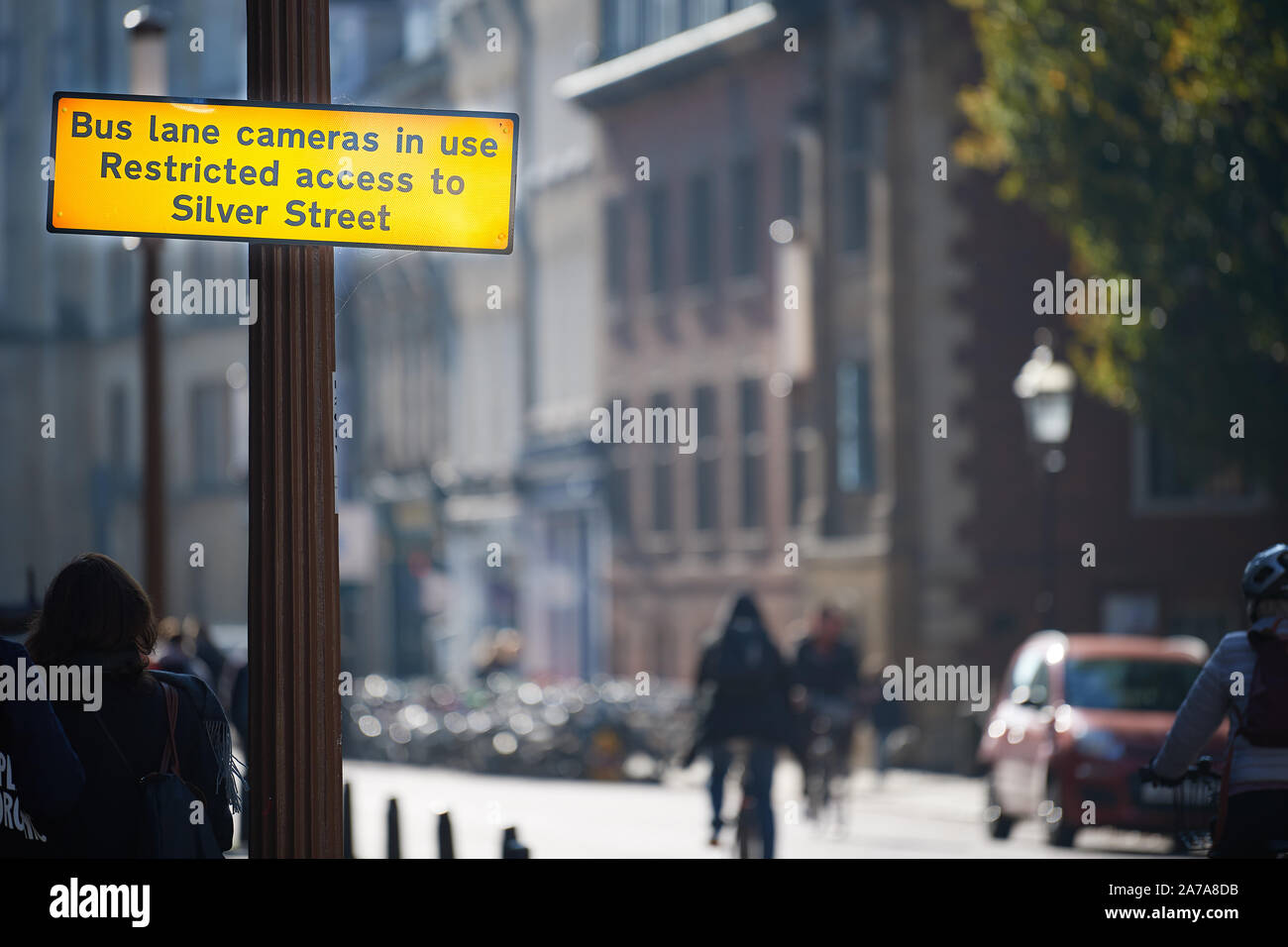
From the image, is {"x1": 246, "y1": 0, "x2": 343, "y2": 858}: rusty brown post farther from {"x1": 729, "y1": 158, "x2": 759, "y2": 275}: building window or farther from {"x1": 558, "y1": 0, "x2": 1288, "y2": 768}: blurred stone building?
{"x1": 729, "y1": 158, "x2": 759, "y2": 275}: building window

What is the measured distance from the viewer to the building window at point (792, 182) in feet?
121

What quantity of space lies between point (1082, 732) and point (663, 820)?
547 centimetres

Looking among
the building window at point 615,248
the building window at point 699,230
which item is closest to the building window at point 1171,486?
the building window at point 699,230

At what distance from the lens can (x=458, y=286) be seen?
173 ft

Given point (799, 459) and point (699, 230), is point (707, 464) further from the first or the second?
point (699, 230)

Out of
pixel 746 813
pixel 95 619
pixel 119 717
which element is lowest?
pixel 746 813

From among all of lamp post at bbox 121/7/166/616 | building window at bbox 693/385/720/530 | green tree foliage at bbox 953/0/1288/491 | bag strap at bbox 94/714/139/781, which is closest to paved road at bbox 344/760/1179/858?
lamp post at bbox 121/7/166/616

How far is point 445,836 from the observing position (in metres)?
11.7

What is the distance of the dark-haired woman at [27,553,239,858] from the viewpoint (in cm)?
594

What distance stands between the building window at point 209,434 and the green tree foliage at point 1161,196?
1666 inches

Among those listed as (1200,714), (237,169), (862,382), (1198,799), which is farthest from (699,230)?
(237,169)

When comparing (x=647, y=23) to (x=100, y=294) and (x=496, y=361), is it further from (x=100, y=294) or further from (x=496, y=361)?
(x=100, y=294)
